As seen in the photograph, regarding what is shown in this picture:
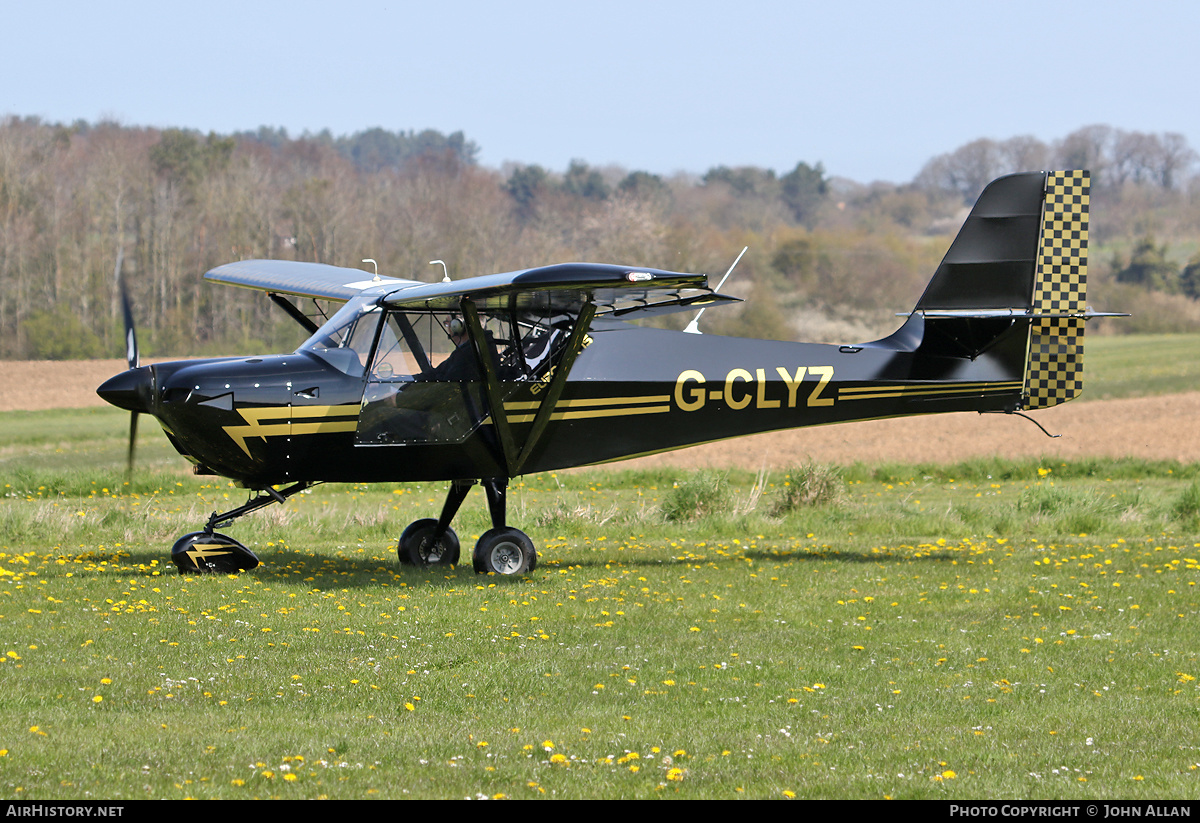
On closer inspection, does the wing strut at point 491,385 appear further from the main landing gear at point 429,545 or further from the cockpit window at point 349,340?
the cockpit window at point 349,340

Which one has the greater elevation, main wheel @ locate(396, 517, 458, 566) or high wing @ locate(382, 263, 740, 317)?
high wing @ locate(382, 263, 740, 317)

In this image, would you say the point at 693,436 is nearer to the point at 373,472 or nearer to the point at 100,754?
the point at 373,472

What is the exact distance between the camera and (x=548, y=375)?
12.0 meters

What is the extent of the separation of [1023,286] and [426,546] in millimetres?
7312

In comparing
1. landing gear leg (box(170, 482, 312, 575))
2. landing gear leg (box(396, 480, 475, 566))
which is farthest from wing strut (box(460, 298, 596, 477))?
landing gear leg (box(170, 482, 312, 575))

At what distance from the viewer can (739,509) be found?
58.9 ft

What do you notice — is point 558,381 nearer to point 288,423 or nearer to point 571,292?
point 571,292

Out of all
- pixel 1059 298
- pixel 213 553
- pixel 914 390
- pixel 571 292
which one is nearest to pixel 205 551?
pixel 213 553

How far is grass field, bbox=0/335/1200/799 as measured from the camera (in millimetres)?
5539

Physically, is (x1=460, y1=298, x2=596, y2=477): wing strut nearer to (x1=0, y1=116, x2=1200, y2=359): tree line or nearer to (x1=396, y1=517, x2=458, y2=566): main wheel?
(x1=396, y1=517, x2=458, y2=566): main wheel

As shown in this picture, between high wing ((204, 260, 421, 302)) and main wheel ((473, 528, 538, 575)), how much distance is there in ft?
9.17

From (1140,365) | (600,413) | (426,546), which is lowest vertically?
(426,546)

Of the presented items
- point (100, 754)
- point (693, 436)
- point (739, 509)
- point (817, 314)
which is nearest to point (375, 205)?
point (817, 314)

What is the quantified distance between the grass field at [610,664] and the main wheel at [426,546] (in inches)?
19.2
